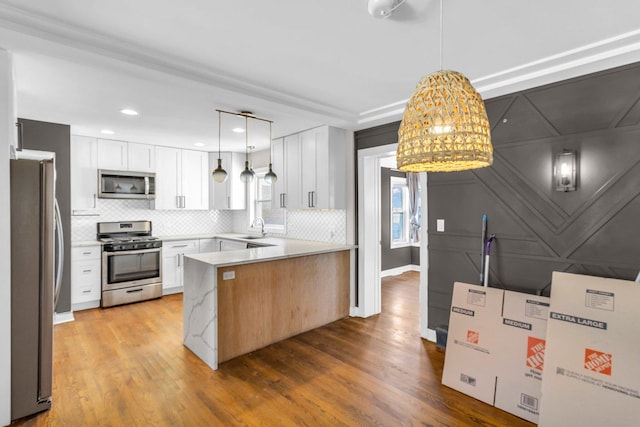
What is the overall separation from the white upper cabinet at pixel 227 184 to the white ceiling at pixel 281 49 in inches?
98.7

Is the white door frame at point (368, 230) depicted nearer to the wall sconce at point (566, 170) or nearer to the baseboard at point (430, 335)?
the baseboard at point (430, 335)

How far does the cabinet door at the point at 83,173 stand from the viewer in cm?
466

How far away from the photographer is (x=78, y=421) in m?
2.20

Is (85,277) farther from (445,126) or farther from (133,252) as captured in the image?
(445,126)

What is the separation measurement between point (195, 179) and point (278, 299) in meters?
3.30

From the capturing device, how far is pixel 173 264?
5352mm

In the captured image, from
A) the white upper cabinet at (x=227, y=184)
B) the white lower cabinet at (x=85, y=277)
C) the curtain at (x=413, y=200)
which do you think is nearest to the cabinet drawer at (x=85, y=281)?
the white lower cabinet at (x=85, y=277)

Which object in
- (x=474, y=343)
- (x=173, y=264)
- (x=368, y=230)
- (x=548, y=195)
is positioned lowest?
(x=474, y=343)

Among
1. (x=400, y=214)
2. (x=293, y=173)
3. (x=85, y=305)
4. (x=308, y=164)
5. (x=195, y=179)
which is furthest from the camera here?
(x=400, y=214)

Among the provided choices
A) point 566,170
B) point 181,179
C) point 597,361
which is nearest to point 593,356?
point 597,361

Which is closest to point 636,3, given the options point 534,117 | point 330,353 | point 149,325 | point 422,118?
point 534,117

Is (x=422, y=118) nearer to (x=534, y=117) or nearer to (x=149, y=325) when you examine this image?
(x=534, y=117)

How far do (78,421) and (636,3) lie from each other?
4273mm

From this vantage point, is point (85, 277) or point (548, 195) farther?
point (85, 277)
